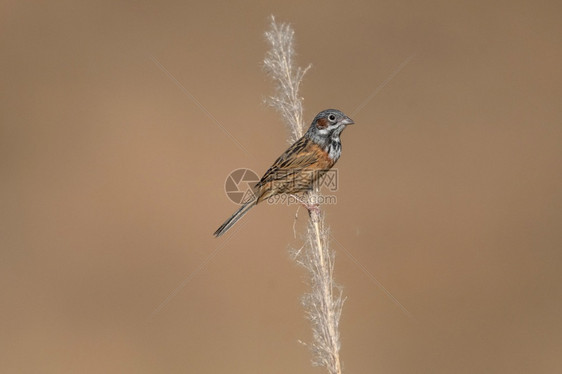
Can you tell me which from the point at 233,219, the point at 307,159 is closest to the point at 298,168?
the point at 307,159

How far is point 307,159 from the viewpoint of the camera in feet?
15.1

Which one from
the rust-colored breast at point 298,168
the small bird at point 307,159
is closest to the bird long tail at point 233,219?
the small bird at point 307,159

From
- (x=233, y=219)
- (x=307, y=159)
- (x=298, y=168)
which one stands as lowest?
(x=233, y=219)

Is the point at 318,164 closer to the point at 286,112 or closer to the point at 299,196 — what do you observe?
the point at 299,196

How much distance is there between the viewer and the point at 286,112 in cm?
400

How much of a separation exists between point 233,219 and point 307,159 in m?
0.87

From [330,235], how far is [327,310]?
0.63m

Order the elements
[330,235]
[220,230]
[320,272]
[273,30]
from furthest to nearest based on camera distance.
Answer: [220,230], [273,30], [330,235], [320,272]

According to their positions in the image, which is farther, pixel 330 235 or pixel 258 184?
pixel 258 184

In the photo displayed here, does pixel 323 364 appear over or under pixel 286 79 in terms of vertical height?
under

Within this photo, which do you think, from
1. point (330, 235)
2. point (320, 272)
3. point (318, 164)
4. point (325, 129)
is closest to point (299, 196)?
point (318, 164)

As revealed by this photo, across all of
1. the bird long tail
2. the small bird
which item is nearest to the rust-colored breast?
the small bird

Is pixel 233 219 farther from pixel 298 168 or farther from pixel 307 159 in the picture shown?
pixel 307 159

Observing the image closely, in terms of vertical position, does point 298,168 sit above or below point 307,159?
below
